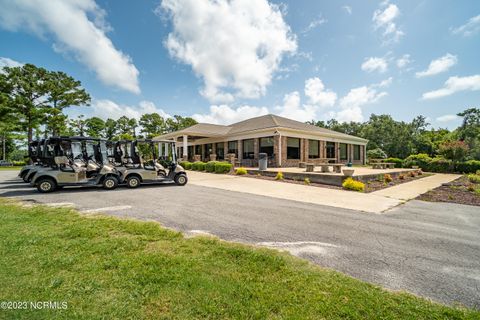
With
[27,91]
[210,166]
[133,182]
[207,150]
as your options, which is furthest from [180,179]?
[27,91]

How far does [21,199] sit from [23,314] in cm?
690

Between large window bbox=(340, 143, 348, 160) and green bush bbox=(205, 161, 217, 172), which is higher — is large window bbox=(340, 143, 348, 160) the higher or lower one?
the higher one

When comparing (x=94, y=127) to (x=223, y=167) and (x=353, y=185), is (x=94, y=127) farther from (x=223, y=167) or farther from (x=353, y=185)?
(x=353, y=185)

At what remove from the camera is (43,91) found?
26.8 metres

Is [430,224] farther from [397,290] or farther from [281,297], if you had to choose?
[281,297]

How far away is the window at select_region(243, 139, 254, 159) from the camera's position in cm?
1934

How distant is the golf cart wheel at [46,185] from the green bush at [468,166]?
2649 cm

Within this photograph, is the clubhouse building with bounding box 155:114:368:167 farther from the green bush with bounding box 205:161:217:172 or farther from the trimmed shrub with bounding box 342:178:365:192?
the trimmed shrub with bounding box 342:178:365:192

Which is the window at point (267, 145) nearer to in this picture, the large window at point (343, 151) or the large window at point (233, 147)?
the large window at point (233, 147)

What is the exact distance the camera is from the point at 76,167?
27.7ft

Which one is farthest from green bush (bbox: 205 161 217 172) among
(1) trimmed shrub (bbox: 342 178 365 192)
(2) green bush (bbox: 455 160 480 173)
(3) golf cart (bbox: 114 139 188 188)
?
(2) green bush (bbox: 455 160 480 173)

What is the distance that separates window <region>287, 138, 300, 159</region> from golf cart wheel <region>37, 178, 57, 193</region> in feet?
49.0

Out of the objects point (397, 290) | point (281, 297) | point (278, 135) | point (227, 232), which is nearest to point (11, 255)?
point (227, 232)

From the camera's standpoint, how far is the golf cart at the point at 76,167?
778cm
